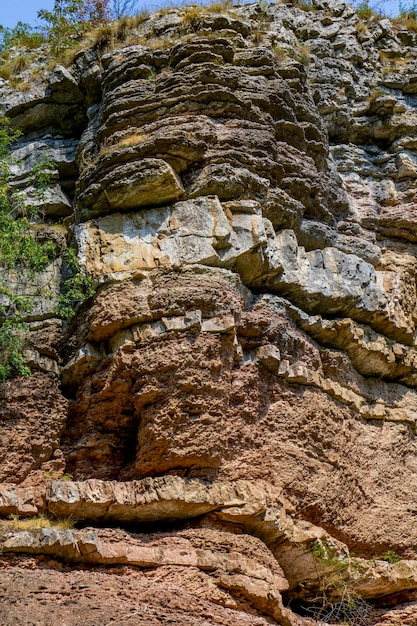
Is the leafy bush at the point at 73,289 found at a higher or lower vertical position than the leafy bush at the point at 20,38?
lower

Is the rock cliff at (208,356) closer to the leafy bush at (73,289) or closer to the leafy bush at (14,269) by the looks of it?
the leafy bush at (73,289)

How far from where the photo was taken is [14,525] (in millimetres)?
9531

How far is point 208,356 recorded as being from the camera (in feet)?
35.8

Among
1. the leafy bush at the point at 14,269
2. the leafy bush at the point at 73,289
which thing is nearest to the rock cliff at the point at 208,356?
the leafy bush at the point at 73,289

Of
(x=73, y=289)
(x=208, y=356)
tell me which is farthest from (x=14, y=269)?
(x=208, y=356)

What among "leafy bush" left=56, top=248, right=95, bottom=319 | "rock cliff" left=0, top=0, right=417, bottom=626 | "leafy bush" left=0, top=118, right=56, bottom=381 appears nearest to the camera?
"rock cliff" left=0, top=0, right=417, bottom=626

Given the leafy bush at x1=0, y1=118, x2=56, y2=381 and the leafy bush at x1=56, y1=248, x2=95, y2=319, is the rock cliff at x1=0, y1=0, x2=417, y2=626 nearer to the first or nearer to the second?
the leafy bush at x1=56, y1=248, x2=95, y2=319

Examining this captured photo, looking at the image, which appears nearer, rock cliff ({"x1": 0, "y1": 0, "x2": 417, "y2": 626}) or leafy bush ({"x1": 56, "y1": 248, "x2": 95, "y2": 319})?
Answer: rock cliff ({"x1": 0, "y1": 0, "x2": 417, "y2": 626})

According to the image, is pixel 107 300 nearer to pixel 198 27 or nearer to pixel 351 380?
pixel 351 380

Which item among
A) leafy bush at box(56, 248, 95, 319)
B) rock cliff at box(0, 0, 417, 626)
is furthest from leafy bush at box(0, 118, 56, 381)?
leafy bush at box(56, 248, 95, 319)

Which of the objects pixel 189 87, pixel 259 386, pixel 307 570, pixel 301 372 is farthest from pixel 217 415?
pixel 189 87

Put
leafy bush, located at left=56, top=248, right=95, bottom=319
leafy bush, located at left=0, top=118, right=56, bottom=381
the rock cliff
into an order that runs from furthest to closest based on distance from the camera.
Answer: leafy bush, located at left=56, top=248, right=95, bottom=319 < leafy bush, located at left=0, top=118, right=56, bottom=381 < the rock cliff

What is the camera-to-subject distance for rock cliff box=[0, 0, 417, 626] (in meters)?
9.77

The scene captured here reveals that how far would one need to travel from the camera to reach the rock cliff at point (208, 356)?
32.1ft
